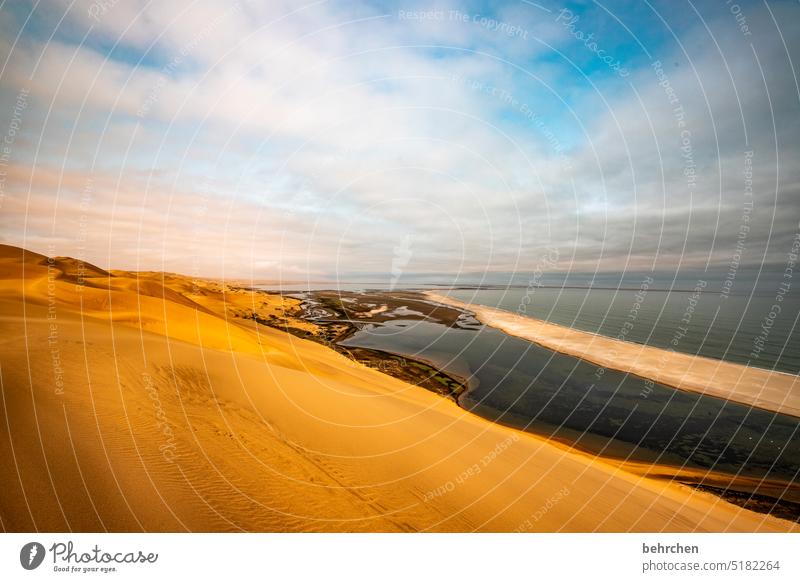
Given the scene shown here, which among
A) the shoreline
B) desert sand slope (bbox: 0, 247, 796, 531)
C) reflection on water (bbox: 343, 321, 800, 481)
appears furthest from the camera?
reflection on water (bbox: 343, 321, 800, 481)

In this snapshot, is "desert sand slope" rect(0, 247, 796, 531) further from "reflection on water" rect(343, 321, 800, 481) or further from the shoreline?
"reflection on water" rect(343, 321, 800, 481)

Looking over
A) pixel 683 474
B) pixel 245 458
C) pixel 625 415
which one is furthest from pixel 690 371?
pixel 245 458

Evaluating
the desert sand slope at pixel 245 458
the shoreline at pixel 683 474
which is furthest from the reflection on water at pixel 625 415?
the desert sand slope at pixel 245 458

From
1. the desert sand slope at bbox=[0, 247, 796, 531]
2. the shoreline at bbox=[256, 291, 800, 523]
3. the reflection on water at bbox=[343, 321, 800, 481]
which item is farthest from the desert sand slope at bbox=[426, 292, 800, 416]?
the desert sand slope at bbox=[0, 247, 796, 531]

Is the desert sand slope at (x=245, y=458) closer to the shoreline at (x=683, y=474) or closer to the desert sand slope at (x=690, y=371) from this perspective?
the shoreline at (x=683, y=474)
